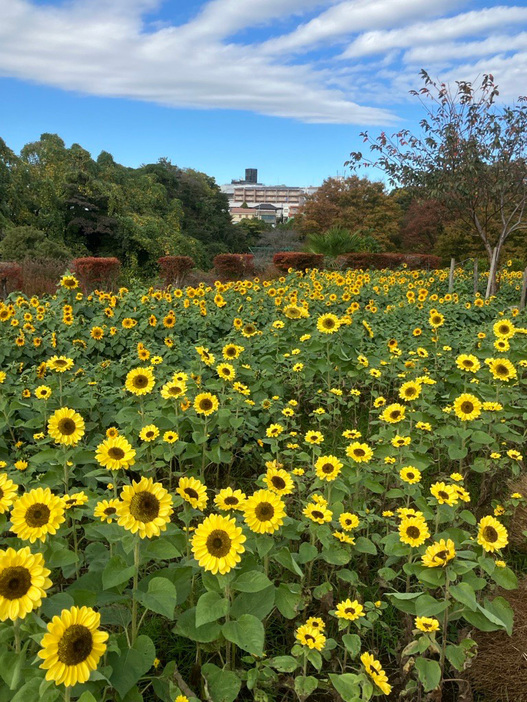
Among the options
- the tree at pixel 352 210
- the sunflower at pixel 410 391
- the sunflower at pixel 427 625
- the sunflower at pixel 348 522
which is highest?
the tree at pixel 352 210

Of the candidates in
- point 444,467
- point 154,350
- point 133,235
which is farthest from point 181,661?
point 133,235

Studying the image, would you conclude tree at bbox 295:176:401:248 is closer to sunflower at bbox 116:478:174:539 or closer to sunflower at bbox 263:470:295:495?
sunflower at bbox 263:470:295:495

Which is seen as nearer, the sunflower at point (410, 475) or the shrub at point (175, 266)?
the sunflower at point (410, 475)

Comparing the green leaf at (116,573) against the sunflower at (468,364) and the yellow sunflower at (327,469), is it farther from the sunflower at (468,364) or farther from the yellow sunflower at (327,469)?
the sunflower at (468,364)

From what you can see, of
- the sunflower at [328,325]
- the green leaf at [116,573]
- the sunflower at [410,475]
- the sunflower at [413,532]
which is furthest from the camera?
the sunflower at [328,325]

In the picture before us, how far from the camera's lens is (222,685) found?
144cm

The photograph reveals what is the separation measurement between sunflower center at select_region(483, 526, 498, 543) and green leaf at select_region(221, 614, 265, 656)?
76 cm

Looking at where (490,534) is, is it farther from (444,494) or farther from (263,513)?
(263,513)

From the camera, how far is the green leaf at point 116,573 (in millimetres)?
1414

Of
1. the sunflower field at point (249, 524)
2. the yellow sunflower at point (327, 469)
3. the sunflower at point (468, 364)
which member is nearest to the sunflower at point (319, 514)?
the sunflower field at point (249, 524)

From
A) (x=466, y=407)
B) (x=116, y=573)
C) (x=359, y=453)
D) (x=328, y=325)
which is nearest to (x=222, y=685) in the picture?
(x=116, y=573)

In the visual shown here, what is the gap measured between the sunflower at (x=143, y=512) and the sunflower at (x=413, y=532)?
840 millimetres

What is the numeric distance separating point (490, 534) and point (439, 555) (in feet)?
0.69

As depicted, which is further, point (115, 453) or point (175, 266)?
point (175, 266)
